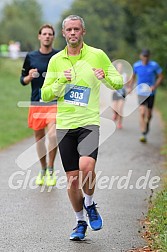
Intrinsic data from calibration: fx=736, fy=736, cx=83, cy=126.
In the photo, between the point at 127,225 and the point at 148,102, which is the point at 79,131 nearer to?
the point at 127,225

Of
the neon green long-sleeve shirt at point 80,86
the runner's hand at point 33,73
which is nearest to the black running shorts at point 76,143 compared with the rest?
the neon green long-sleeve shirt at point 80,86

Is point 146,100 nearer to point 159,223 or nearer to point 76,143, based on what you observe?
point 159,223

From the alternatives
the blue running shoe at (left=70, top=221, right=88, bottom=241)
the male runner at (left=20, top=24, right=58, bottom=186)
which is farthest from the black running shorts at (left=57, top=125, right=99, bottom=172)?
the male runner at (left=20, top=24, right=58, bottom=186)

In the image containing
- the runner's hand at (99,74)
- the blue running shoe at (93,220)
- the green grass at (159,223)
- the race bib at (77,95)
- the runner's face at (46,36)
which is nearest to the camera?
the green grass at (159,223)

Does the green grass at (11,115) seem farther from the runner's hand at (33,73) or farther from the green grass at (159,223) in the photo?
the green grass at (159,223)

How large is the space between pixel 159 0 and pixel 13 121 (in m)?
9.91

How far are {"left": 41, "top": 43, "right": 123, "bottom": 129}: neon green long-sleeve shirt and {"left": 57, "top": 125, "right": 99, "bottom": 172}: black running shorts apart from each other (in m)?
0.06

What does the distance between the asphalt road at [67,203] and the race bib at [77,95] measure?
4.86ft

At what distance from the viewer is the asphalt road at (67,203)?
7719 millimetres

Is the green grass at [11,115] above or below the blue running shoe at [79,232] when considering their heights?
below

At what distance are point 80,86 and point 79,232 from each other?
156 centimetres

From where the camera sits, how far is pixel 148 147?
17172 millimetres

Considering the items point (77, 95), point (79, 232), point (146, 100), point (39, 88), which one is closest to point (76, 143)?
point (77, 95)

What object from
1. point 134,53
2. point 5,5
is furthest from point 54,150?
point 5,5
